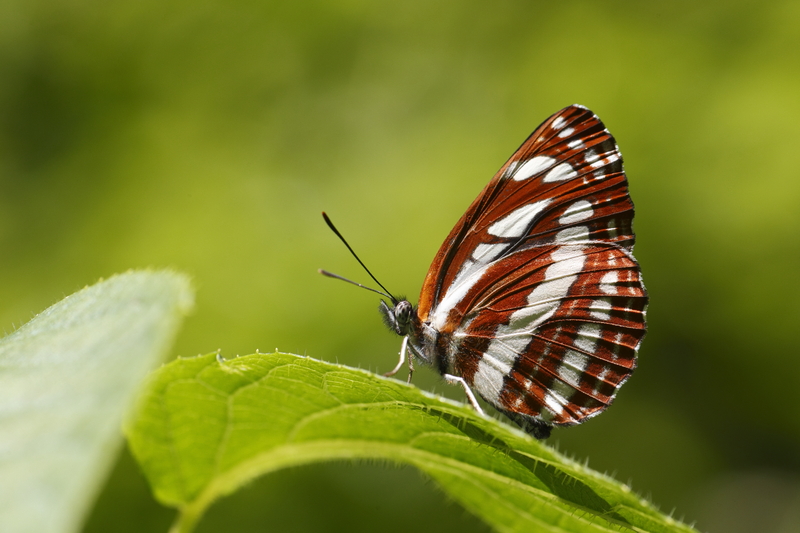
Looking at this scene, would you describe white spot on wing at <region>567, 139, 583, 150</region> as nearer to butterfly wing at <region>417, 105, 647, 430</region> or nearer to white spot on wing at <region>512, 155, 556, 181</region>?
butterfly wing at <region>417, 105, 647, 430</region>

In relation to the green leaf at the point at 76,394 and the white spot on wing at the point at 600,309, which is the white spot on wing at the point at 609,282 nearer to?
the white spot on wing at the point at 600,309

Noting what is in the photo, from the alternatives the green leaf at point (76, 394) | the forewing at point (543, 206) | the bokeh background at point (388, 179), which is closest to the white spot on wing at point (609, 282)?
the forewing at point (543, 206)

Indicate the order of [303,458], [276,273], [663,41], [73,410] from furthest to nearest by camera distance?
[663,41] < [276,273] < [303,458] < [73,410]

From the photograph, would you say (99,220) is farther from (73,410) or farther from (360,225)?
(73,410)

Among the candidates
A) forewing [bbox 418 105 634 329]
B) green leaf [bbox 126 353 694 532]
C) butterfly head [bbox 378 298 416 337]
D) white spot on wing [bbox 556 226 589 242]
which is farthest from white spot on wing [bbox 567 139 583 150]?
green leaf [bbox 126 353 694 532]

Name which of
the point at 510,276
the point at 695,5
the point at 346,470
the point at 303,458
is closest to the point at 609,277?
the point at 510,276

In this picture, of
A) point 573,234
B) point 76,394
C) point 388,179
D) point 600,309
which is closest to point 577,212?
point 573,234
